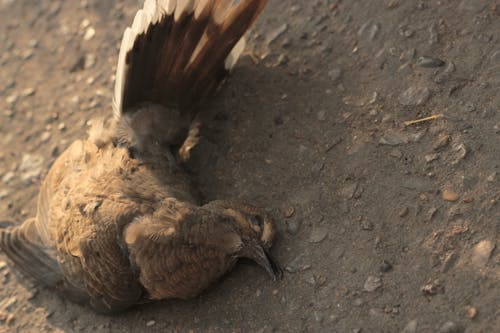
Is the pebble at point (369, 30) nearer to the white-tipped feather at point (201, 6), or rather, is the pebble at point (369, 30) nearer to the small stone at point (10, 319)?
the white-tipped feather at point (201, 6)

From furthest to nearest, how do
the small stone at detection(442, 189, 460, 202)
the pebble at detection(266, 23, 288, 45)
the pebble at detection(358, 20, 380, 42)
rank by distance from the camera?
the pebble at detection(266, 23, 288, 45) < the pebble at detection(358, 20, 380, 42) < the small stone at detection(442, 189, 460, 202)

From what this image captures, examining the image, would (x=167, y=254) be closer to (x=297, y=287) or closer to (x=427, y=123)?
(x=297, y=287)

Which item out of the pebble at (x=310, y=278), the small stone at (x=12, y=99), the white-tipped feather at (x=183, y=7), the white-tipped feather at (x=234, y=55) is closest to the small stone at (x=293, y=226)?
the pebble at (x=310, y=278)

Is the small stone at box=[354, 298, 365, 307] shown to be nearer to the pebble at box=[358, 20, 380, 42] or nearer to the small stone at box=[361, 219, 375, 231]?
the small stone at box=[361, 219, 375, 231]

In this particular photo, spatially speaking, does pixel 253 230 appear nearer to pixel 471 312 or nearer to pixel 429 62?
pixel 471 312

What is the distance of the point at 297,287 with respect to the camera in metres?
3.16

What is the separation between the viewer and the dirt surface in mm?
2967

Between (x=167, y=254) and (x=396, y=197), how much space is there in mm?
1072

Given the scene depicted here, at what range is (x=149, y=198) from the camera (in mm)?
3248

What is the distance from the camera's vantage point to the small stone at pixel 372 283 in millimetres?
2998

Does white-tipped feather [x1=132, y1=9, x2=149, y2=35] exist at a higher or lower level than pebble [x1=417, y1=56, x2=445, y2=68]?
higher

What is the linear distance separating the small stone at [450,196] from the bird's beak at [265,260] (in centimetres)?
81

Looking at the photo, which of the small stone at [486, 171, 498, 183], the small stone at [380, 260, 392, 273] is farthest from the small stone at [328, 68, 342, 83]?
the small stone at [380, 260, 392, 273]

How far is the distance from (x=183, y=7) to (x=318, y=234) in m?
1.27
